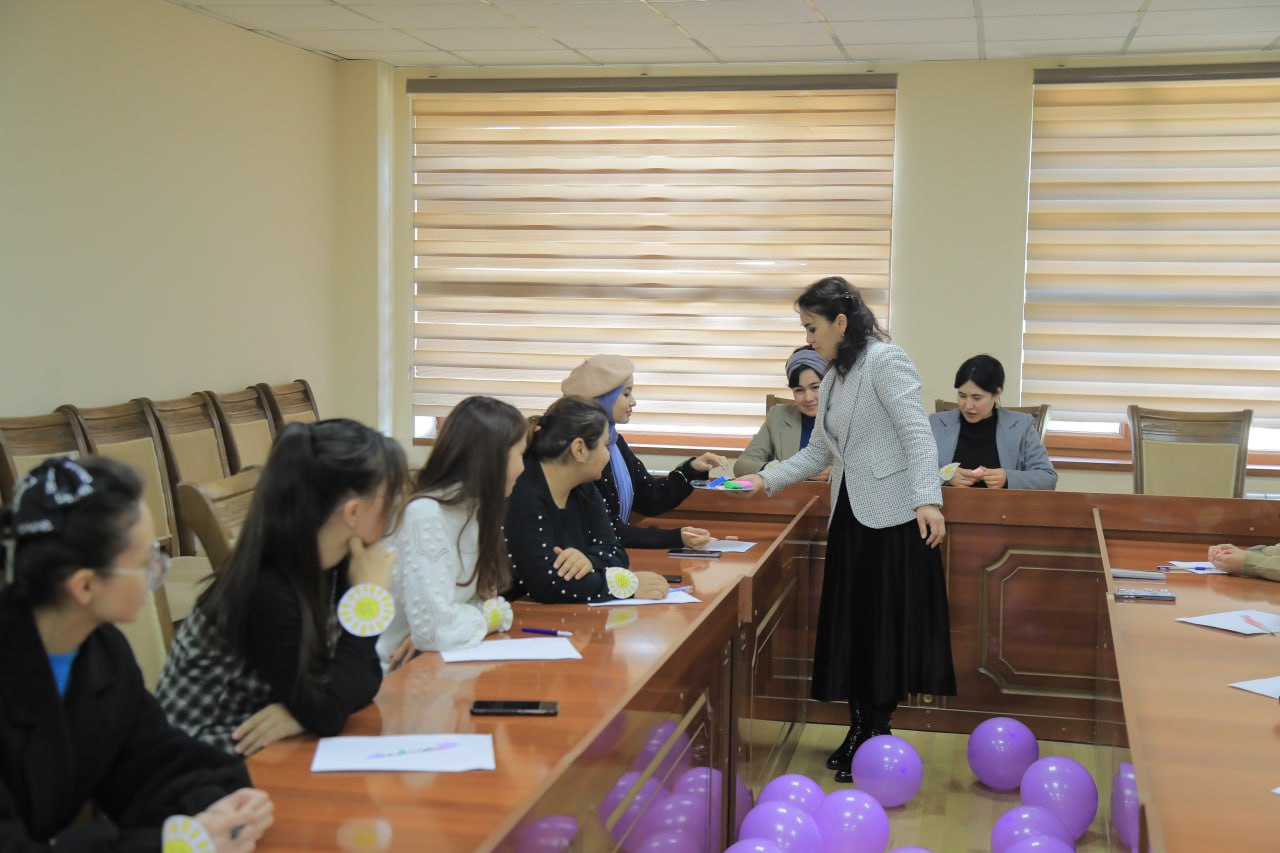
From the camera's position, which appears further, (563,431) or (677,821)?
(563,431)

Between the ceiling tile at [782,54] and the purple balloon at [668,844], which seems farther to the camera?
the ceiling tile at [782,54]

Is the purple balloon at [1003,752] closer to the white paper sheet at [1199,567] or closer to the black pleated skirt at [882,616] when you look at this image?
the black pleated skirt at [882,616]

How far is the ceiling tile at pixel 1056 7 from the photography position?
17.2ft

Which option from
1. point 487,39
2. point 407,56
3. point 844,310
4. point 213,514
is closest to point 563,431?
point 213,514

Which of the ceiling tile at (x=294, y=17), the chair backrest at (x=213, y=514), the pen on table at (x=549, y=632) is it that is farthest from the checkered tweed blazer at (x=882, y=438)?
the ceiling tile at (x=294, y=17)

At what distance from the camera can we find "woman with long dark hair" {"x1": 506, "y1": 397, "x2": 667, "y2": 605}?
10.00 ft

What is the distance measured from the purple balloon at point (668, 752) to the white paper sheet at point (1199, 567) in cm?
193

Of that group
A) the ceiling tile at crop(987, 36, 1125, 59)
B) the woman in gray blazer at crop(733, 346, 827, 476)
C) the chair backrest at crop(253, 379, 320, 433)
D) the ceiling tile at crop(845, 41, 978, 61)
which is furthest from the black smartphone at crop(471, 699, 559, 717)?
the ceiling tile at crop(987, 36, 1125, 59)

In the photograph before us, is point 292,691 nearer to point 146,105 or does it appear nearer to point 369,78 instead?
point 146,105

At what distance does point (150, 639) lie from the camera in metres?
2.39

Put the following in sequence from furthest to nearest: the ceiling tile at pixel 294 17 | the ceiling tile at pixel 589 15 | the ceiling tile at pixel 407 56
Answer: the ceiling tile at pixel 407 56
the ceiling tile at pixel 294 17
the ceiling tile at pixel 589 15

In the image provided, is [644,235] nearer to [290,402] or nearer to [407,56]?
[407,56]

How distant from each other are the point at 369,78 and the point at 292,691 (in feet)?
19.1

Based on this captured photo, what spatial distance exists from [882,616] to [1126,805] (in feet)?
5.77
